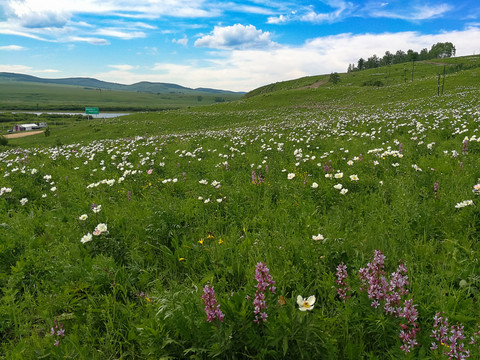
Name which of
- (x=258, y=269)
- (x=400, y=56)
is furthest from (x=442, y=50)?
(x=258, y=269)

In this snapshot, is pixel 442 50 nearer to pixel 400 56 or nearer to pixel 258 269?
pixel 400 56

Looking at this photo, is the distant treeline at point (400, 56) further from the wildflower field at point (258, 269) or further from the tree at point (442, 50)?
the wildflower field at point (258, 269)

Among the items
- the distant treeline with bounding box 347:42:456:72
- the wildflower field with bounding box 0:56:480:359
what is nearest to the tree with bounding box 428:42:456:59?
the distant treeline with bounding box 347:42:456:72

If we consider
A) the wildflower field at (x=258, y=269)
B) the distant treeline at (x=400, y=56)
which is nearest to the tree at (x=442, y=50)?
the distant treeline at (x=400, y=56)

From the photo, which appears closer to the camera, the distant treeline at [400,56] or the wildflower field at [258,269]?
the wildflower field at [258,269]

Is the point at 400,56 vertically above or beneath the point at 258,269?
above

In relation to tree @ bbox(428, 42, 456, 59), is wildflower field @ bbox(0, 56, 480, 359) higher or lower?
lower

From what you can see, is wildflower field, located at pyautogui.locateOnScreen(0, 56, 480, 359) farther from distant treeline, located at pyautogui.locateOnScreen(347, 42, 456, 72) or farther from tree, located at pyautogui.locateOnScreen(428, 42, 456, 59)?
tree, located at pyautogui.locateOnScreen(428, 42, 456, 59)

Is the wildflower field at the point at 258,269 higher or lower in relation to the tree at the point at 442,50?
lower

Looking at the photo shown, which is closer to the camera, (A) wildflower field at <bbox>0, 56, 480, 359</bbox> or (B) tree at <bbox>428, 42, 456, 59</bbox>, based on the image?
(A) wildflower field at <bbox>0, 56, 480, 359</bbox>

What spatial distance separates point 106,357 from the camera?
2.51 metres

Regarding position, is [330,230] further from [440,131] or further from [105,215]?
[440,131]

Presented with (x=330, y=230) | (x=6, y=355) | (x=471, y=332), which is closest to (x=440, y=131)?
(x=330, y=230)

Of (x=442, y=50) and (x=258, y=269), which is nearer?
(x=258, y=269)
